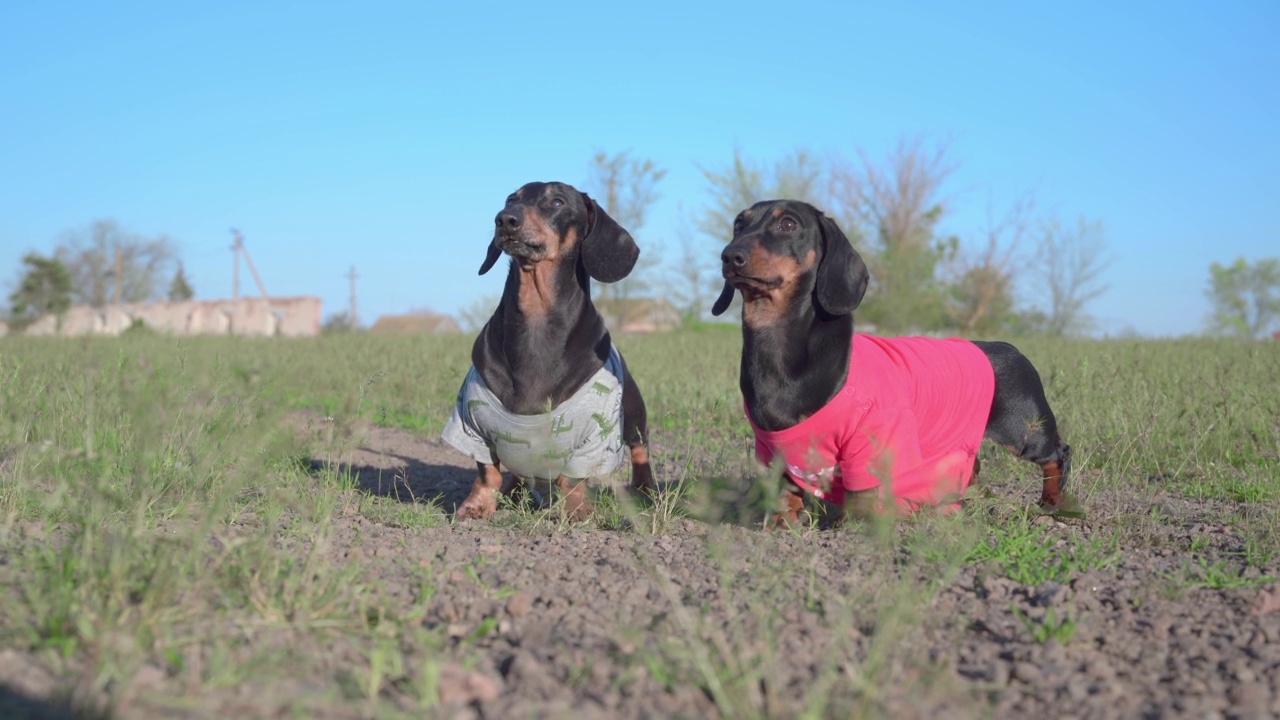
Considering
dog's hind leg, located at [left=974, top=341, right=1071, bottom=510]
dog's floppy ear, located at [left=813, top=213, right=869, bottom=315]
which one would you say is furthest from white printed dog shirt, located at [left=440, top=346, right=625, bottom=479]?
dog's hind leg, located at [left=974, top=341, right=1071, bottom=510]

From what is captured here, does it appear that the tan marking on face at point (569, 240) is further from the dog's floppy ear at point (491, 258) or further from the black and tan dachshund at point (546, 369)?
the dog's floppy ear at point (491, 258)

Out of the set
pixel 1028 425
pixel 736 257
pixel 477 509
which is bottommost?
pixel 477 509

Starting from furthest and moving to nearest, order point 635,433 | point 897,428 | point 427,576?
point 635,433, point 897,428, point 427,576

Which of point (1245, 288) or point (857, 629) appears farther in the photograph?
point (1245, 288)

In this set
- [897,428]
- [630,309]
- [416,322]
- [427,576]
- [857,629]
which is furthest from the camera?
[416,322]

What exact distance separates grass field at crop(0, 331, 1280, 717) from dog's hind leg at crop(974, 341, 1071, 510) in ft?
0.56

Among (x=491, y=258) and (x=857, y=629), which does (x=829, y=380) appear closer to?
(x=857, y=629)

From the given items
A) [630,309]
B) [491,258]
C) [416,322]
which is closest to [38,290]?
[416,322]

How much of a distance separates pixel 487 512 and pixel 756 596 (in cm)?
196

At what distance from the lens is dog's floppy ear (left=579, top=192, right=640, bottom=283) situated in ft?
14.0

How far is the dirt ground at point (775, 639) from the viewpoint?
1791 millimetres

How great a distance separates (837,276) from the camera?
3.78m

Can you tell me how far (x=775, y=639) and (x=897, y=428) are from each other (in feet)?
5.40

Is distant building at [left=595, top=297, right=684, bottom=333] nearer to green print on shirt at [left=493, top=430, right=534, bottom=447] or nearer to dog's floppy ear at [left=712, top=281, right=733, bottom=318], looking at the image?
dog's floppy ear at [left=712, top=281, right=733, bottom=318]
